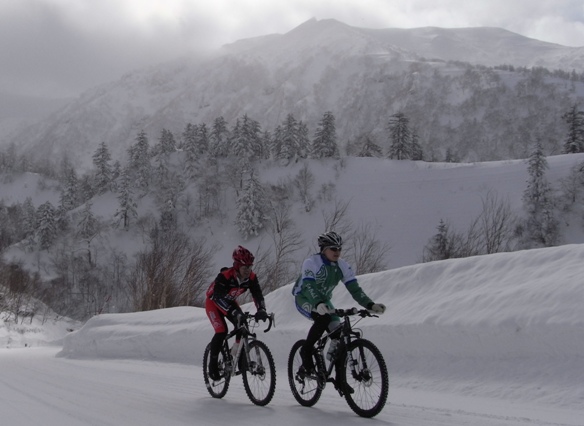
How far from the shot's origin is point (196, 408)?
7574 millimetres

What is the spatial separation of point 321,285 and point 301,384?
135 centimetres

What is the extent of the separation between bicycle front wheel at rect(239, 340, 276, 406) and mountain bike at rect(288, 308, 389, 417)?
604 mm

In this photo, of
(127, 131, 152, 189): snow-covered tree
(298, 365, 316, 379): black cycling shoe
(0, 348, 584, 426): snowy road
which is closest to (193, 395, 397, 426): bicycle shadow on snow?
(0, 348, 584, 426): snowy road

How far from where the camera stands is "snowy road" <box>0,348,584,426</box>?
6500mm

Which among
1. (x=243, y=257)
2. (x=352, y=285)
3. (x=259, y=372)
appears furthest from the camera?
(x=243, y=257)

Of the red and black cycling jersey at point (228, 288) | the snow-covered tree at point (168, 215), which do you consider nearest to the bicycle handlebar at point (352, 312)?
the red and black cycling jersey at point (228, 288)

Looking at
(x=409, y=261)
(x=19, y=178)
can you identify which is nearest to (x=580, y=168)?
(x=409, y=261)

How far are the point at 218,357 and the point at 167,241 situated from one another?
69.0 ft

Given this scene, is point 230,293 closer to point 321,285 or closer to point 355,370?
point 321,285

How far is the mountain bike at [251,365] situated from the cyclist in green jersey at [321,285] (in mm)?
597

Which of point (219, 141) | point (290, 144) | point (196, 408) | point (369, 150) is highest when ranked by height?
point (219, 141)

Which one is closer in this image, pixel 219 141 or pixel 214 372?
pixel 214 372

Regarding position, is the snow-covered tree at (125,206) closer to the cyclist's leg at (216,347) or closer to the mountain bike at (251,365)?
the cyclist's leg at (216,347)

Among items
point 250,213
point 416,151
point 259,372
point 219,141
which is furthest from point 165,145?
point 259,372
